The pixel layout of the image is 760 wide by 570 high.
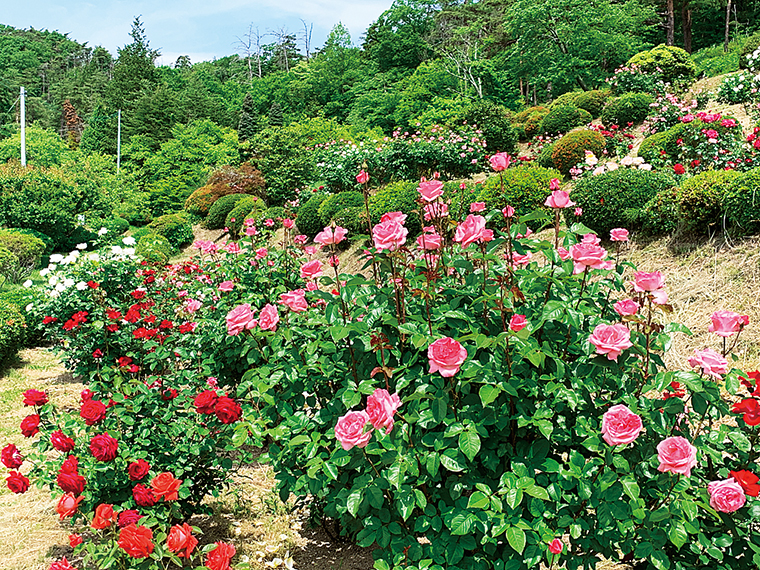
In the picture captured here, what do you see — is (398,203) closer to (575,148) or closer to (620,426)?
(575,148)

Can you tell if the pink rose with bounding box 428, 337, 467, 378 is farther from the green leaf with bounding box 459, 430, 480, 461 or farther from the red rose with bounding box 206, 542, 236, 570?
the red rose with bounding box 206, 542, 236, 570

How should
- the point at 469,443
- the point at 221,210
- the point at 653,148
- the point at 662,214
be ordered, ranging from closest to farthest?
the point at 469,443 → the point at 662,214 → the point at 653,148 → the point at 221,210

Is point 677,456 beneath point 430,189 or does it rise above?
beneath

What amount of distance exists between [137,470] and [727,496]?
1892mm

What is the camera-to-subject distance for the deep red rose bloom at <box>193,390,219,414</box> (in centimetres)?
196

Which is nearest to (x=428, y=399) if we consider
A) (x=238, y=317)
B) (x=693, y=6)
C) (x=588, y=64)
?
(x=238, y=317)

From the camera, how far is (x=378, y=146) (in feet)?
39.3

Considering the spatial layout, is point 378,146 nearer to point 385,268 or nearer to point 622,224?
point 622,224

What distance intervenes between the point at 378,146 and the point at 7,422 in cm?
929

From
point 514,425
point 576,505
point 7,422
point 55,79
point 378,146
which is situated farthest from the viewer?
point 55,79

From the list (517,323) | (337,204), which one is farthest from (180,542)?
(337,204)

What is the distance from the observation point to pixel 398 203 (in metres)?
8.33

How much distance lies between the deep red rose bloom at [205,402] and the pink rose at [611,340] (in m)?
1.38

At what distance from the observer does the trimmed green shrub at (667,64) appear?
13.4 metres
